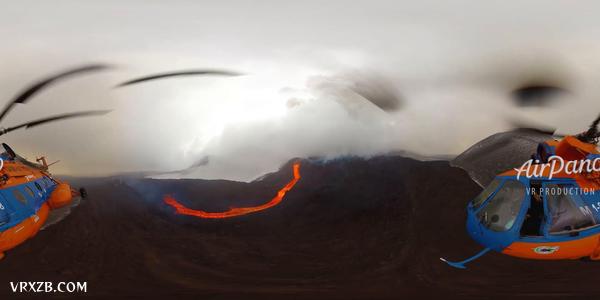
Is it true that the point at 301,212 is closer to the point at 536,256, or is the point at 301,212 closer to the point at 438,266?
the point at 438,266

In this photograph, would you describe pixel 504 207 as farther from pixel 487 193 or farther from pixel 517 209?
pixel 487 193

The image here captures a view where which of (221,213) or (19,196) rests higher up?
(19,196)

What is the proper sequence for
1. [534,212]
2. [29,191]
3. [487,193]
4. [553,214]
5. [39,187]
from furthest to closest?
[39,187] → [29,191] → [487,193] → [534,212] → [553,214]

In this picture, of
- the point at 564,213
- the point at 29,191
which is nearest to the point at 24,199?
the point at 29,191

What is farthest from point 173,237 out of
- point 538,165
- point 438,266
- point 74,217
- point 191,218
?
point 538,165

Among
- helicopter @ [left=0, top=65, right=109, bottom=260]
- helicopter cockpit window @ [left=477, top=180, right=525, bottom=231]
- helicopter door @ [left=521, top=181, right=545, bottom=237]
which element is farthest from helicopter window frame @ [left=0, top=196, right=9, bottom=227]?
helicopter door @ [left=521, top=181, right=545, bottom=237]

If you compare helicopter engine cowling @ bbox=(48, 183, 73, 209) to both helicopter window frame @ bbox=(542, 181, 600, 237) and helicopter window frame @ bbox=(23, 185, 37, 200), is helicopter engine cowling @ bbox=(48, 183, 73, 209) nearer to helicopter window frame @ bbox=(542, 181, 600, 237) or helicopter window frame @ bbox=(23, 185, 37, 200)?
helicopter window frame @ bbox=(23, 185, 37, 200)
